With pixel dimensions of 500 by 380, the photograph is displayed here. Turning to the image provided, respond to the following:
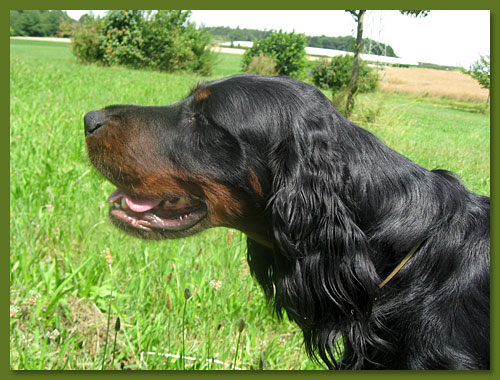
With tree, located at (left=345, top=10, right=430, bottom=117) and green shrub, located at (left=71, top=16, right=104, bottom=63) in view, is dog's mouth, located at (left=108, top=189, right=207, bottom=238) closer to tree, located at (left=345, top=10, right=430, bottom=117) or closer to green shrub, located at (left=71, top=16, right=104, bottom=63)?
tree, located at (left=345, top=10, right=430, bottom=117)

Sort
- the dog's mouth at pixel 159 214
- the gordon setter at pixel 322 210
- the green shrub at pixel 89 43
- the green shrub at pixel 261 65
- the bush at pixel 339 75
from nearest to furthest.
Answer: the gordon setter at pixel 322 210 < the dog's mouth at pixel 159 214 < the bush at pixel 339 75 < the green shrub at pixel 261 65 < the green shrub at pixel 89 43

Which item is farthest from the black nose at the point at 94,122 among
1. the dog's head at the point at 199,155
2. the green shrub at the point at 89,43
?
the green shrub at the point at 89,43

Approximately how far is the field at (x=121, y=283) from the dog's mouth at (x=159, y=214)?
9.0 inches

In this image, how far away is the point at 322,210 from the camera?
2.02 m

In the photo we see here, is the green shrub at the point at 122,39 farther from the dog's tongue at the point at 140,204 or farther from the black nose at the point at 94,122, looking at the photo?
the dog's tongue at the point at 140,204

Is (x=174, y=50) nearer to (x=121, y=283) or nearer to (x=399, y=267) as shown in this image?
(x=121, y=283)

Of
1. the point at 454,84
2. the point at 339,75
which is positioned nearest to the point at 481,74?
the point at 454,84

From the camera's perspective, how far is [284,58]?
8.22 m

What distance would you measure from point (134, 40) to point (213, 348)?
1191 cm

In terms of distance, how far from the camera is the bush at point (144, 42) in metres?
12.9

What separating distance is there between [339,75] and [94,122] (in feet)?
18.7

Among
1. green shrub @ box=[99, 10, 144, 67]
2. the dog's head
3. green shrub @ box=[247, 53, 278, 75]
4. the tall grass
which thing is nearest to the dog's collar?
the dog's head

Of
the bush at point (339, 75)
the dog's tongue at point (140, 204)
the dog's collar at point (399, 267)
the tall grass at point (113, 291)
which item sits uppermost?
the bush at point (339, 75)

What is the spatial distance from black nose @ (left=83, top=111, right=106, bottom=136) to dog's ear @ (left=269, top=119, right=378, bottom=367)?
104 centimetres
